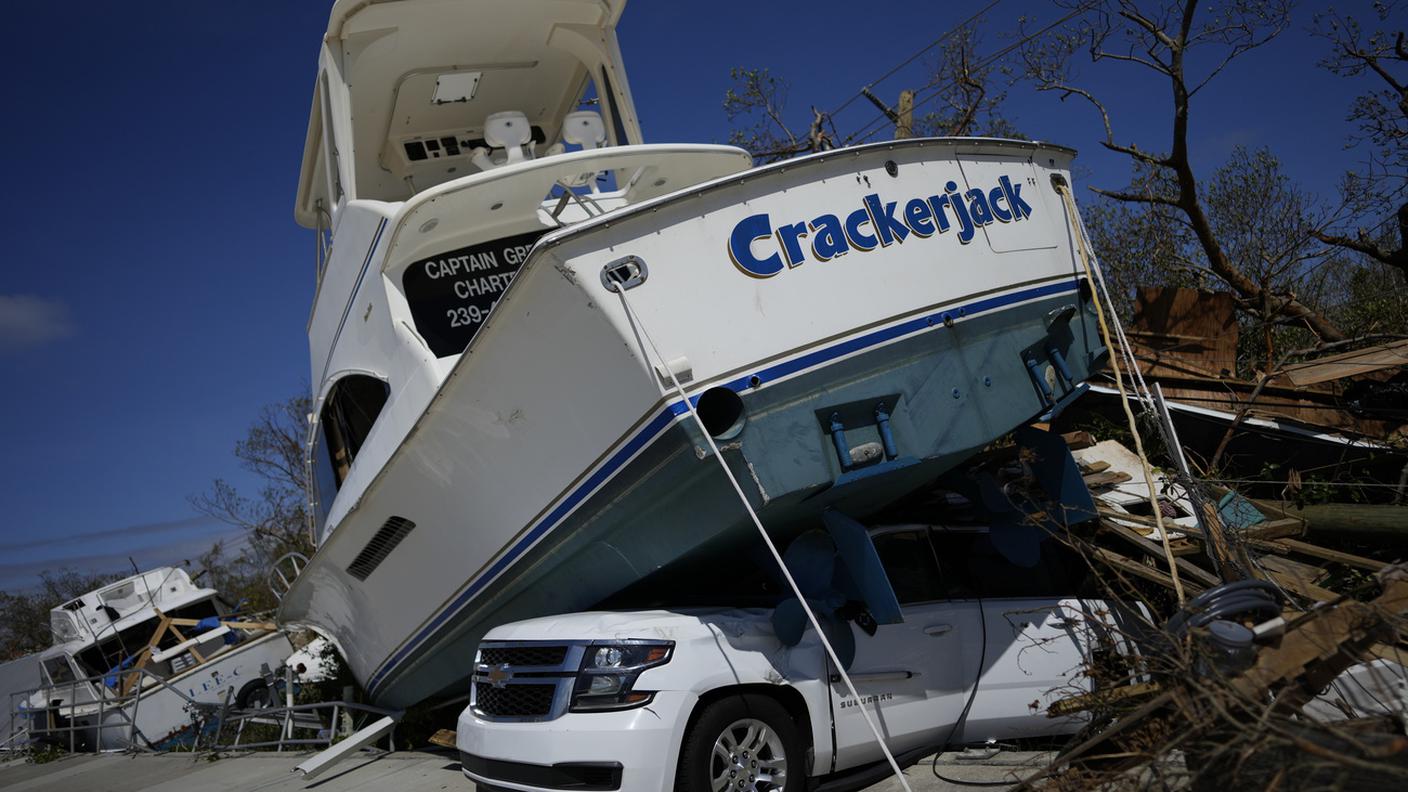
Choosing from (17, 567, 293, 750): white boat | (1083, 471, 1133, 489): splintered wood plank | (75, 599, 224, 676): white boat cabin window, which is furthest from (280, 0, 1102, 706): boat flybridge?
(75, 599, 224, 676): white boat cabin window

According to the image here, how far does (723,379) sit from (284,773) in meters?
6.48

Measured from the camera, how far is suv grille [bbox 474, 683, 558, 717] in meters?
4.43

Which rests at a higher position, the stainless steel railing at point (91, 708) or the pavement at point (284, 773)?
the stainless steel railing at point (91, 708)

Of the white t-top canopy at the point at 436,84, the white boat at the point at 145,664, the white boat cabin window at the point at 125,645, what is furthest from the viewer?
the white boat cabin window at the point at 125,645

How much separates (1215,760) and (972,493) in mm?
2944

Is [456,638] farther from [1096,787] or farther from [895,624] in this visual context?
[1096,787]

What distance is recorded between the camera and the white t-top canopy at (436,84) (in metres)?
7.32

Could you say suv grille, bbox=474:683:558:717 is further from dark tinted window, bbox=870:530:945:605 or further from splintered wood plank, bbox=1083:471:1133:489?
splintered wood plank, bbox=1083:471:1133:489

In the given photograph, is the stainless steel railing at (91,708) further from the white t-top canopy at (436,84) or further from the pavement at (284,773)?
the white t-top canopy at (436,84)

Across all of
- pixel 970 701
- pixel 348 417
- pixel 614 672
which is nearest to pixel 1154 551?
pixel 970 701

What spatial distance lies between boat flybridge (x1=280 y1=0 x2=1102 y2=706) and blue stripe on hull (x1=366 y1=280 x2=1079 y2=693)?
0.02 m

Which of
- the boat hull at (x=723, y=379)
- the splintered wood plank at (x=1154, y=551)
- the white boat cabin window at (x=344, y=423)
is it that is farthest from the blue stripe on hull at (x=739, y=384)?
the white boat cabin window at (x=344, y=423)

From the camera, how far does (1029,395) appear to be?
18.2 ft

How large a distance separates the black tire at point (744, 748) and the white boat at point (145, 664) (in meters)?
8.57
